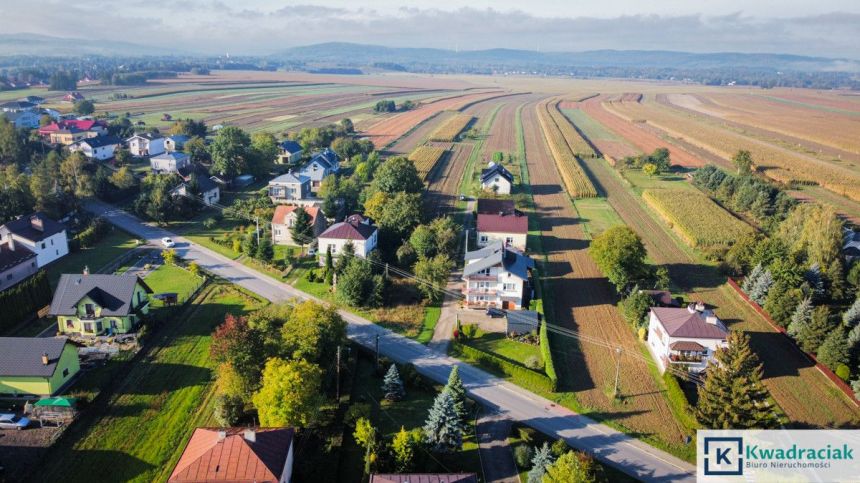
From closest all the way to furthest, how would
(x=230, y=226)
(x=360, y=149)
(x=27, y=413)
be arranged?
(x=27, y=413) < (x=230, y=226) < (x=360, y=149)

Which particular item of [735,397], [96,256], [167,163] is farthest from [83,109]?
[735,397]

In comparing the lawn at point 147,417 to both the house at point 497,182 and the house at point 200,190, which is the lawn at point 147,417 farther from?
the house at point 497,182

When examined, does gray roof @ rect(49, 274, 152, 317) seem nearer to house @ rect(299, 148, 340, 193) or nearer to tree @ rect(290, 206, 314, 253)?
tree @ rect(290, 206, 314, 253)

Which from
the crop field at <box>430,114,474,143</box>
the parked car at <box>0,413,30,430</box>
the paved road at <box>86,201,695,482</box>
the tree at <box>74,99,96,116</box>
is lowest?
the paved road at <box>86,201,695,482</box>

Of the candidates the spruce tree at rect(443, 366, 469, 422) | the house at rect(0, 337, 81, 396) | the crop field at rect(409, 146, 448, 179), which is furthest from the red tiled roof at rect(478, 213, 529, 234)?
the house at rect(0, 337, 81, 396)

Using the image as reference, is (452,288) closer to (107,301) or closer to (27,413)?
(107,301)

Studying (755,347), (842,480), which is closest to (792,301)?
(755,347)
